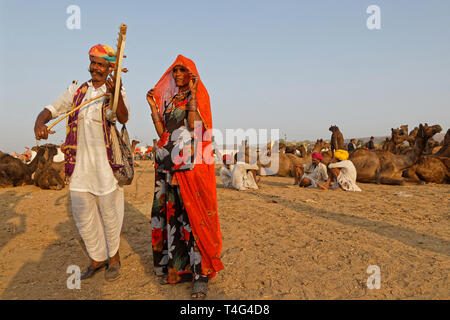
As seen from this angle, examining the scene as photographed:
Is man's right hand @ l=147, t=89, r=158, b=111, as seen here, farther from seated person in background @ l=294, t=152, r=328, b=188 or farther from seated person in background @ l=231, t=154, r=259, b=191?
seated person in background @ l=294, t=152, r=328, b=188

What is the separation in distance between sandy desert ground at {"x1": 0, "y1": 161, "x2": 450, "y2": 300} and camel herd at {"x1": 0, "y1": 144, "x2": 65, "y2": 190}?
2571 mm

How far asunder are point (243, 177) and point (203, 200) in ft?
21.7

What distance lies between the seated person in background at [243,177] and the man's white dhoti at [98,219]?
20.5ft

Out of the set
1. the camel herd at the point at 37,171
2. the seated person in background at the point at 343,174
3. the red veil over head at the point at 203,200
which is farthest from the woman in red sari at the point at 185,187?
the camel herd at the point at 37,171

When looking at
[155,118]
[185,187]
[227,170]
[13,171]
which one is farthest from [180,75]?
[13,171]

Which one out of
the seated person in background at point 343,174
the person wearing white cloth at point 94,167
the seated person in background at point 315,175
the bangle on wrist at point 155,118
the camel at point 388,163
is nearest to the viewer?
the person wearing white cloth at point 94,167

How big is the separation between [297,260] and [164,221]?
1598mm

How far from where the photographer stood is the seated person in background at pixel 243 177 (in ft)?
30.9

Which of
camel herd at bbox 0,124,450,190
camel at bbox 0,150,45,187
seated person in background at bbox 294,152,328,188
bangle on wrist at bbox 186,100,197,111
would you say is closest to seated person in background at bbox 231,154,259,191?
camel herd at bbox 0,124,450,190

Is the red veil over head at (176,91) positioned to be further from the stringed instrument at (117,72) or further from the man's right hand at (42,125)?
the man's right hand at (42,125)

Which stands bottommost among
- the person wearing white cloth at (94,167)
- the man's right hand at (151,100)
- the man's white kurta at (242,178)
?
the man's white kurta at (242,178)

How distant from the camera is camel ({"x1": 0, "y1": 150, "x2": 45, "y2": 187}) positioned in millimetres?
9836

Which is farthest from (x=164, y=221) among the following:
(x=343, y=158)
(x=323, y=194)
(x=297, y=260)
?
(x=343, y=158)
